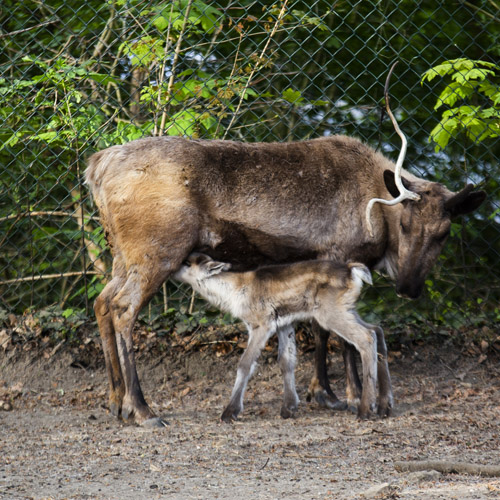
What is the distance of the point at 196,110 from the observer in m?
7.23

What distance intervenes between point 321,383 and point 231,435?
1.30 meters

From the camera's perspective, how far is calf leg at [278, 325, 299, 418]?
5.91 metres

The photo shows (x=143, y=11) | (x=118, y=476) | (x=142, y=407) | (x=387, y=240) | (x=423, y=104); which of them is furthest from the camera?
(x=423, y=104)

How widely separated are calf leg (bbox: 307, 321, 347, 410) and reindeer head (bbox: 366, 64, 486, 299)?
2.42ft

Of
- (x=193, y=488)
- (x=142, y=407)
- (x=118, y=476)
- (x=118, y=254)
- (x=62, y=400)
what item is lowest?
(x=62, y=400)

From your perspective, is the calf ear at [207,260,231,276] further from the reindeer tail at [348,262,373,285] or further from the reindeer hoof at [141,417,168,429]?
the reindeer hoof at [141,417,168,429]

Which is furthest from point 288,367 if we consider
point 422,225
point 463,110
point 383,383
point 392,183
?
point 463,110

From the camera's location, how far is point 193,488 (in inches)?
160

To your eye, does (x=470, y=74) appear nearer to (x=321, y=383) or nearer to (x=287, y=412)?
(x=321, y=383)

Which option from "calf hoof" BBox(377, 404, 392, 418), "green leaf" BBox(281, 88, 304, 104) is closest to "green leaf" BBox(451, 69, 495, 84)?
"green leaf" BBox(281, 88, 304, 104)

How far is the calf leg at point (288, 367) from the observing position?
19.4ft

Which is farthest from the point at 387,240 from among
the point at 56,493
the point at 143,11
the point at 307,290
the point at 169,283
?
the point at 56,493

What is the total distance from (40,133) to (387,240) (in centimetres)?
316

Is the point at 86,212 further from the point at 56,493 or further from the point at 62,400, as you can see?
the point at 56,493
